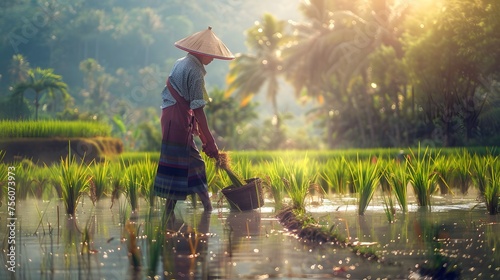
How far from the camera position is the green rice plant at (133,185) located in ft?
34.2

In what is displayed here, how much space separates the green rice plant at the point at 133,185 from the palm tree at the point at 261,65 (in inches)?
Result: 1655

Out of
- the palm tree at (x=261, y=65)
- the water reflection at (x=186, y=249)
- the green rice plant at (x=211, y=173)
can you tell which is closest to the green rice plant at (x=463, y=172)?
the green rice plant at (x=211, y=173)

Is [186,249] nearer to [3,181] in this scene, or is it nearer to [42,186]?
[3,181]

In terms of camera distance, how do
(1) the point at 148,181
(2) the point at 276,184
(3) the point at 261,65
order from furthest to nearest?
(3) the point at 261,65 → (1) the point at 148,181 → (2) the point at 276,184

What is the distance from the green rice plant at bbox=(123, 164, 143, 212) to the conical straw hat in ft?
6.41

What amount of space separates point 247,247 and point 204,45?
3.17 meters

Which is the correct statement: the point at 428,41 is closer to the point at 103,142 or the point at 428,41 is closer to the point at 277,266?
the point at 103,142

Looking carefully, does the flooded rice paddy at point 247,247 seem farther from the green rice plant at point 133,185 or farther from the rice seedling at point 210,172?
the rice seedling at point 210,172

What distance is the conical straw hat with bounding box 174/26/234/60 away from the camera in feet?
30.5

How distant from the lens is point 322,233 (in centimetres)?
715

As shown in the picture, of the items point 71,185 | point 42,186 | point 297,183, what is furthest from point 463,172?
point 42,186

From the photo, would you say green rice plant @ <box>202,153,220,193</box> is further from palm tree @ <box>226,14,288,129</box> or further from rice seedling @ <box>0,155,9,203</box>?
palm tree @ <box>226,14,288,129</box>

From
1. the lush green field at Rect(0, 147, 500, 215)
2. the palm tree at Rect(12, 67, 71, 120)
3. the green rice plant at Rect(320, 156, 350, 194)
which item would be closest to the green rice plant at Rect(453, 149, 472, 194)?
the lush green field at Rect(0, 147, 500, 215)

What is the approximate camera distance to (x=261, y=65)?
185ft
